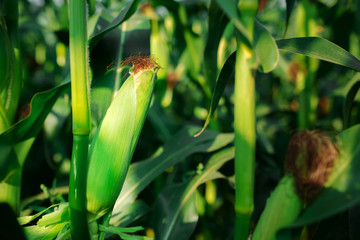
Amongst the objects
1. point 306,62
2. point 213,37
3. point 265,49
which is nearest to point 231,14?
point 265,49

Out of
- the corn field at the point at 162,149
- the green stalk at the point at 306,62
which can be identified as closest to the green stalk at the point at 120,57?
the corn field at the point at 162,149

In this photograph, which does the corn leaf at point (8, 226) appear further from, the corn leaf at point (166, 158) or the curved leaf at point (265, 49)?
the curved leaf at point (265, 49)

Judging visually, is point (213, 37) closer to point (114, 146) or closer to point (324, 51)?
point (324, 51)

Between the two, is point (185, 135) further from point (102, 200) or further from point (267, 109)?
point (267, 109)

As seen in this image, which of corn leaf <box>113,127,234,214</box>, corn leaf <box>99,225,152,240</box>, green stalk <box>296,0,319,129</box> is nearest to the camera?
corn leaf <box>99,225,152,240</box>

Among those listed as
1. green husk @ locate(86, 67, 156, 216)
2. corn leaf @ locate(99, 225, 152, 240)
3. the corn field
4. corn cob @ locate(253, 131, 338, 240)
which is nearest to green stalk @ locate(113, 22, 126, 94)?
the corn field

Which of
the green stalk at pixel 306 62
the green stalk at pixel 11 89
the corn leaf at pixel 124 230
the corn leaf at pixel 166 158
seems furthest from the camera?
the green stalk at pixel 306 62

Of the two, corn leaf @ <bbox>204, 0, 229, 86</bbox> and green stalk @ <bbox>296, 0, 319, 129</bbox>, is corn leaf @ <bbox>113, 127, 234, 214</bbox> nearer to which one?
corn leaf @ <bbox>204, 0, 229, 86</bbox>
